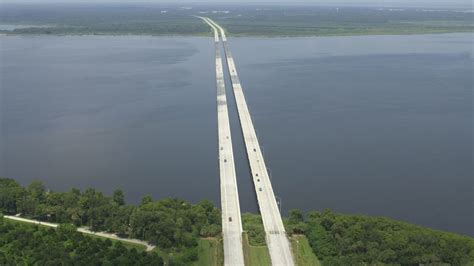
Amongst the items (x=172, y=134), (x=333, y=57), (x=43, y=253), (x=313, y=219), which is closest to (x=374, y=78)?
(x=333, y=57)

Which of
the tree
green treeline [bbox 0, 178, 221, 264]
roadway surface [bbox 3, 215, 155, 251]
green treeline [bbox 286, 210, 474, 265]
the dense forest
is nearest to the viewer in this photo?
green treeline [bbox 286, 210, 474, 265]

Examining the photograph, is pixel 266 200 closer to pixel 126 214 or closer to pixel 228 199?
pixel 228 199

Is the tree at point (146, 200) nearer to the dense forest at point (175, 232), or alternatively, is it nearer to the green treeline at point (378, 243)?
the dense forest at point (175, 232)

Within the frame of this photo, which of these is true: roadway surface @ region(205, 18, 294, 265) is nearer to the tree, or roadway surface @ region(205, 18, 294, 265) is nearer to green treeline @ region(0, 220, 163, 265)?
green treeline @ region(0, 220, 163, 265)

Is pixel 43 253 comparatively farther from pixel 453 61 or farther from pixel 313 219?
pixel 453 61

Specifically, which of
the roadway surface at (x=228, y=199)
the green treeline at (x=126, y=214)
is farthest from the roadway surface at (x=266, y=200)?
the green treeline at (x=126, y=214)

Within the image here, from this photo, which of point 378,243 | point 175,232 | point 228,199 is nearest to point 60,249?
point 175,232

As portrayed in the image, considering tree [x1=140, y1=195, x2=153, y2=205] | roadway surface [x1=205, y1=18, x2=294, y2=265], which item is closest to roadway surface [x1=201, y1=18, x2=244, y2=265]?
roadway surface [x1=205, y1=18, x2=294, y2=265]
